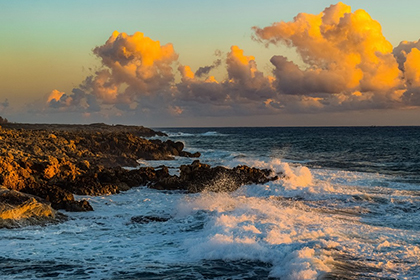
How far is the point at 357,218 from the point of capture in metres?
17.0

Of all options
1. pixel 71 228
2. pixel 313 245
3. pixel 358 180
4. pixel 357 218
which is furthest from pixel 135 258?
pixel 358 180

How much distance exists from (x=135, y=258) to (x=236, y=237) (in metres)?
3.08

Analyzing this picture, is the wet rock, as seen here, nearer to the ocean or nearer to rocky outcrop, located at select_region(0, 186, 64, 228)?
the ocean

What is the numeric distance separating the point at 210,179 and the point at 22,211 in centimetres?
1187

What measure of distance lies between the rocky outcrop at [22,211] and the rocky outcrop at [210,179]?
893 centimetres

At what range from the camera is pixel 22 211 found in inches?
578

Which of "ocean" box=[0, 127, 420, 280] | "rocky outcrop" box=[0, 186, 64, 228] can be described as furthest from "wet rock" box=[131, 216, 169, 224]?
"rocky outcrop" box=[0, 186, 64, 228]

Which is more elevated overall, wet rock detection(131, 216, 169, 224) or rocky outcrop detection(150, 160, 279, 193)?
rocky outcrop detection(150, 160, 279, 193)

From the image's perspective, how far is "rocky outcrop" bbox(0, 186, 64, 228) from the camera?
562 inches

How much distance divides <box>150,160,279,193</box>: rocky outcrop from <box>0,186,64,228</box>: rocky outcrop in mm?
8929

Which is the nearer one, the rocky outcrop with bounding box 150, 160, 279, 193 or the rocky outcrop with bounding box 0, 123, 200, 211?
the rocky outcrop with bounding box 0, 123, 200, 211

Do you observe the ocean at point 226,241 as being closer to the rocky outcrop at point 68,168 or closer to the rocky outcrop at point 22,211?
the rocky outcrop at point 22,211

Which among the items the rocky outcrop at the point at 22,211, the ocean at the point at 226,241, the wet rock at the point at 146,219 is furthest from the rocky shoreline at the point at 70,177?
the wet rock at the point at 146,219

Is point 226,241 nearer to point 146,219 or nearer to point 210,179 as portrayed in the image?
point 146,219
